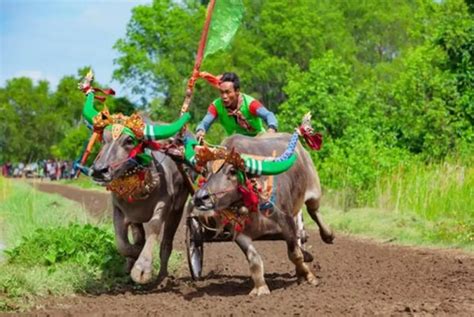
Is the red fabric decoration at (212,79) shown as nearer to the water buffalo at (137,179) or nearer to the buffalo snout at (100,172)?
the water buffalo at (137,179)

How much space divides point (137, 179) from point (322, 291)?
2129mm

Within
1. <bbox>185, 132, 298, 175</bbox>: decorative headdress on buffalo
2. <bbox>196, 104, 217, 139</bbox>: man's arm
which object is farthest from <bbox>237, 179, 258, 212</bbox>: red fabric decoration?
<bbox>196, 104, 217, 139</bbox>: man's arm

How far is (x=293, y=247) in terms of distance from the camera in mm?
8781

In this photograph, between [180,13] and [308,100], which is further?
[180,13]

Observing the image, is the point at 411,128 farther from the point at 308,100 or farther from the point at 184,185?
the point at 184,185

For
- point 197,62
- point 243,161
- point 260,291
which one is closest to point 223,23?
point 197,62

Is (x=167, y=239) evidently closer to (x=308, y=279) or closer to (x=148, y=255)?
(x=148, y=255)

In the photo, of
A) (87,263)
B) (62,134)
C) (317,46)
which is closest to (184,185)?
(87,263)

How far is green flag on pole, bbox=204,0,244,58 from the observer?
34.5ft

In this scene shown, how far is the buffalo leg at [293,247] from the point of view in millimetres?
8672

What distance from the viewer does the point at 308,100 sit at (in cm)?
Answer: 2472

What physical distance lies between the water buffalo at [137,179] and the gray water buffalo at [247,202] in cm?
82

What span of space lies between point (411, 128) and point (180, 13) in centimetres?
3192

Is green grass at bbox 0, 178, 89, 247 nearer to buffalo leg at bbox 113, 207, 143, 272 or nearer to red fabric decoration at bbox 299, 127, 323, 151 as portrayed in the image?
buffalo leg at bbox 113, 207, 143, 272
